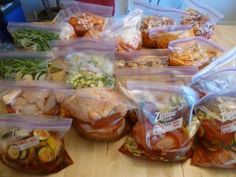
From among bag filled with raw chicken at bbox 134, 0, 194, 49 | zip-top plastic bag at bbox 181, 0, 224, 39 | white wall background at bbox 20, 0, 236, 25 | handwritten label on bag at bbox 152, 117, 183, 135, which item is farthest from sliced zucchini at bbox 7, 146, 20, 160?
white wall background at bbox 20, 0, 236, 25

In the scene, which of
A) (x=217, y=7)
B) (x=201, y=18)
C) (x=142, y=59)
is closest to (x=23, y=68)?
(x=142, y=59)

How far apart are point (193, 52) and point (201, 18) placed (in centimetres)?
28

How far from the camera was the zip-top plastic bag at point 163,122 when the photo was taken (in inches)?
25.2

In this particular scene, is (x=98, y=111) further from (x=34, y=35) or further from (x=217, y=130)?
(x=34, y=35)

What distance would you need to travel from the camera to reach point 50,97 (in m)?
0.70

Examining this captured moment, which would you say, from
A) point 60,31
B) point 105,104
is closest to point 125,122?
point 105,104

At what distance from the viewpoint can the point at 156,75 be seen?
0.72 metres

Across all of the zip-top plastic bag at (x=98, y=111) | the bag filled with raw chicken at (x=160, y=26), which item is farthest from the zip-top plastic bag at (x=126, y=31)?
the zip-top plastic bag at (x=98, y=111)

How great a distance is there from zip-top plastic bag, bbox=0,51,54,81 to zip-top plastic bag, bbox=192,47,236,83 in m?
0.44

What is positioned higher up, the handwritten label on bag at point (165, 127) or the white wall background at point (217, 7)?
the handwritten label on bag at point (165, 127)

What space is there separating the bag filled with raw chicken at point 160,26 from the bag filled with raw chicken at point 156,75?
0.24 metres

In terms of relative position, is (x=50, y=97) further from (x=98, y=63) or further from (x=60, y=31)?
(x=60, y=31)

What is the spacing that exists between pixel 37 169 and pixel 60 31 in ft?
1.66

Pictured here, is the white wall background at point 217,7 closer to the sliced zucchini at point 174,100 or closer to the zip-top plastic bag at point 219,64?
the zip-top plastic bag at point 219,64
